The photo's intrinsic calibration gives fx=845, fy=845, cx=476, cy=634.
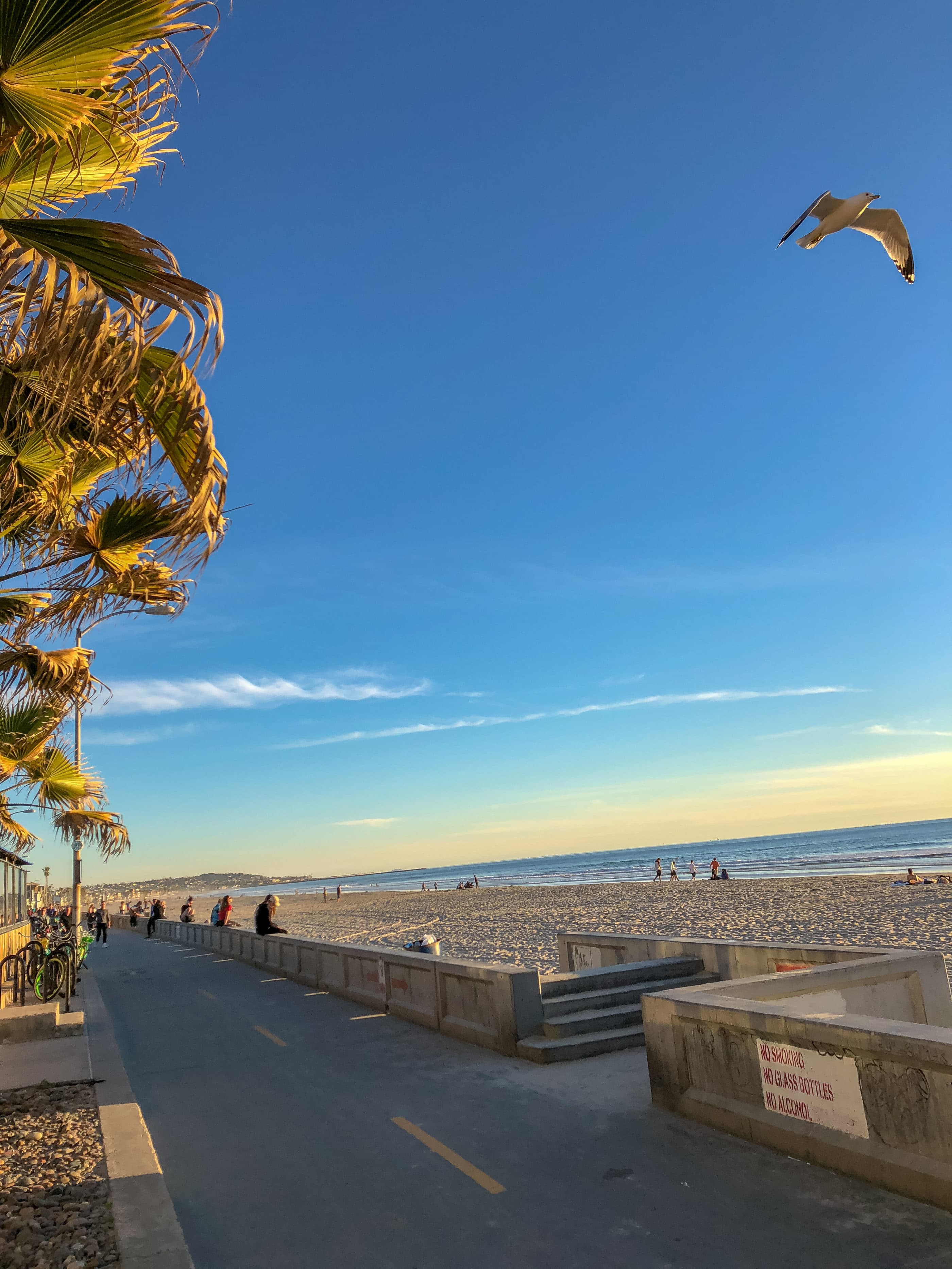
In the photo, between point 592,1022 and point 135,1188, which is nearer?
point 135,1188

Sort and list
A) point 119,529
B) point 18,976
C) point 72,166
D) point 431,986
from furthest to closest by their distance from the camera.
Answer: point 18,976, point 431,986, point 119,529, point 72,166

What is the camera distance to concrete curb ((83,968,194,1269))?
3.90 metres

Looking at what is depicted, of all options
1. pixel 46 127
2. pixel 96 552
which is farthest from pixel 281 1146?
pixel 46 127

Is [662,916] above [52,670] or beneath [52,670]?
beneath

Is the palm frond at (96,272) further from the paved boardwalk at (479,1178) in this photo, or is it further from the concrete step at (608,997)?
the concrete step at (608,997)

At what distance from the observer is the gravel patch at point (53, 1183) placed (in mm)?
4047

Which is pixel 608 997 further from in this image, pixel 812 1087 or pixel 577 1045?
pixel 812 1087

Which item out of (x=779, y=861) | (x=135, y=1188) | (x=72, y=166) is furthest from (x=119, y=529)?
(x=779, y=861)

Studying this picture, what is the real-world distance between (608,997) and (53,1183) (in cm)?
513

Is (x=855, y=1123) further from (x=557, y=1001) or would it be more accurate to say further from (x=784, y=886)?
(x=784, y=886)

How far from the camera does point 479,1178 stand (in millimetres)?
5012

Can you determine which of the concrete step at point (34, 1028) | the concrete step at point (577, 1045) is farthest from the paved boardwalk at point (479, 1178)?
the concrete step at point (34, 1028)

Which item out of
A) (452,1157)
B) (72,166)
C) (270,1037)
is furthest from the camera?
(270,1037)

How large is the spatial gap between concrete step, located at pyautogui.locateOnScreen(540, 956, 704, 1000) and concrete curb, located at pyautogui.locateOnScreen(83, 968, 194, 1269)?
3.89 metres
